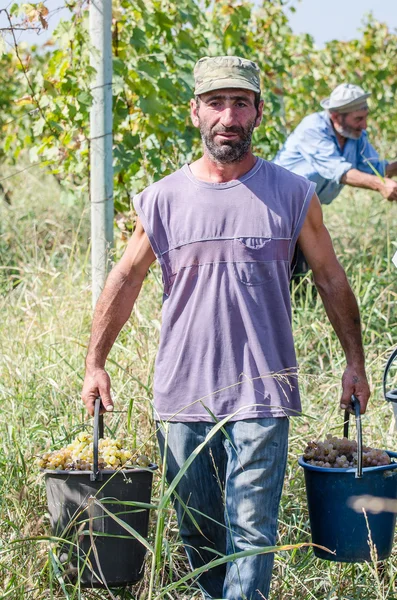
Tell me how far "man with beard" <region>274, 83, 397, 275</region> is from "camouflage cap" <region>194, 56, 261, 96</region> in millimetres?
2963

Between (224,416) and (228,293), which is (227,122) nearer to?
(228,293)

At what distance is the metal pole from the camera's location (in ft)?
15.3

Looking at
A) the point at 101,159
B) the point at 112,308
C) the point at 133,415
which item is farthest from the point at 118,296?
the point at 101,159

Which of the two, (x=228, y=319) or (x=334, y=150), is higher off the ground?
(x=334, y=150)

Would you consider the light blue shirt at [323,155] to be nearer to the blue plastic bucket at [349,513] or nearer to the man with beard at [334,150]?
the man with beard at [334,150]

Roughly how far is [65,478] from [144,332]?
193 centimetres

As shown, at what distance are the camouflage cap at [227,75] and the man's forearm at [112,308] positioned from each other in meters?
0.64

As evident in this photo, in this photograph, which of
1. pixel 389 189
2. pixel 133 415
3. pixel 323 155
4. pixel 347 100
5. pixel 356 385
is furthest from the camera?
pixel 347 100

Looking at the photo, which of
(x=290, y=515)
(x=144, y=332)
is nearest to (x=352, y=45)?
(x=144, y=332)

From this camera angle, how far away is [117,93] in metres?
5.44

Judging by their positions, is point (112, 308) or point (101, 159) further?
point (101, 159)

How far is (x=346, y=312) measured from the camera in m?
3.03

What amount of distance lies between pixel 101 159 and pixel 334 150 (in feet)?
6.34

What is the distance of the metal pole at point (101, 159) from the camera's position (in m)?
4.66
